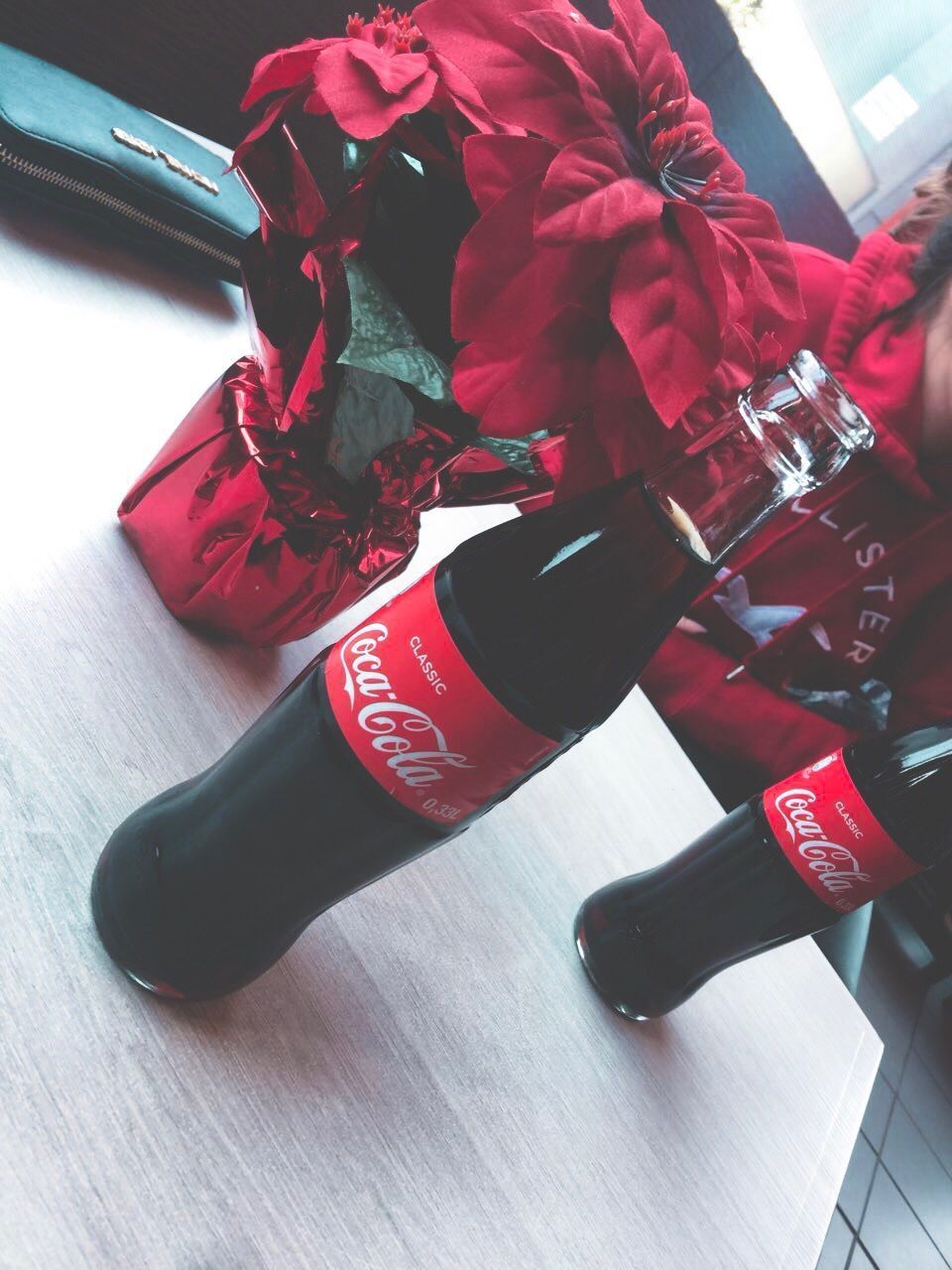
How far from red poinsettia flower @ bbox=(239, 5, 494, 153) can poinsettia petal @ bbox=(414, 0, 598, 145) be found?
1cm

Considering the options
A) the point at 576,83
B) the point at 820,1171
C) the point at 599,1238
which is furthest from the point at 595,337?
the point at 820,1171

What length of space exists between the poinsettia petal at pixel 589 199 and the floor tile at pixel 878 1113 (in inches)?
80.7

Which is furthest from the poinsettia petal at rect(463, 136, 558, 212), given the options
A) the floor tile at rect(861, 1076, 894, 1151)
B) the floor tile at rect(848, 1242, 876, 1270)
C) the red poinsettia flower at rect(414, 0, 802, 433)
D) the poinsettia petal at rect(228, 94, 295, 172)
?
the floor tile at rect(861, 1076, 894, 1151)

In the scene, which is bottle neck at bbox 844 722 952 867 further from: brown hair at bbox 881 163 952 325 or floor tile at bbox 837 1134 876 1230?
floor tile at bbox 837 1134 876 1230

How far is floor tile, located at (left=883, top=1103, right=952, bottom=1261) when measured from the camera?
74.3 inches

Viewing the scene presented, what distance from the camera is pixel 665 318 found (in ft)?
0.98

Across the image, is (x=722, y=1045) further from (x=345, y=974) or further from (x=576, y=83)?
(x=576, y=83)

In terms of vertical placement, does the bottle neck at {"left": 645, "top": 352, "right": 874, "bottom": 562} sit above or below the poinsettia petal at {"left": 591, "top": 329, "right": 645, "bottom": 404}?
below

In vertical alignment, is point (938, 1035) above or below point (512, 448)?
below

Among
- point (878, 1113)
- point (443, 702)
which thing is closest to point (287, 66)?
point (443, 702)

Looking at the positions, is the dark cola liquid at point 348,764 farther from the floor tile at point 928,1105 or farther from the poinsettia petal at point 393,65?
the floor tile at point 928,1105

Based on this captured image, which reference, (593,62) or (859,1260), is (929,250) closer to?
(593,62)

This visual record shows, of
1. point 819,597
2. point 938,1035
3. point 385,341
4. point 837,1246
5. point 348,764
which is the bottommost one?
point 938,1035

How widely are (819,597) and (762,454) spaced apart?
824 millimetres
